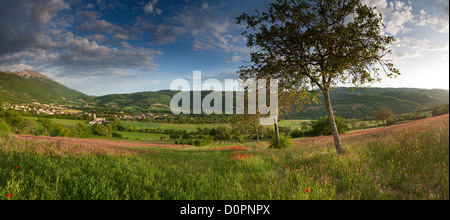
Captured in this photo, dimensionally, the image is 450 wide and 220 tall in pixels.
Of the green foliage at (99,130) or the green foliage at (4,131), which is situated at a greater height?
the green foliage at (4,131)

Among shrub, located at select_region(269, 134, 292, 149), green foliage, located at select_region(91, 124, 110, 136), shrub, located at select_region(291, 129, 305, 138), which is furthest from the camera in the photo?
green foliage, located at select_region(91, 124, 110, 136)

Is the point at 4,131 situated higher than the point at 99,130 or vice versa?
the point at 4,131

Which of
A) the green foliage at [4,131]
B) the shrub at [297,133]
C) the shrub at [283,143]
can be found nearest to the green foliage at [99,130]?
the green foliage at [4,131]

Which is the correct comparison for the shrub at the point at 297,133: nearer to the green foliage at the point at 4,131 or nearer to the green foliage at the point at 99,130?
the green foliage at the point at 4,131

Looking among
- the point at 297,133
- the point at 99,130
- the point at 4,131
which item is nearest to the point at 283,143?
the point at 4,131

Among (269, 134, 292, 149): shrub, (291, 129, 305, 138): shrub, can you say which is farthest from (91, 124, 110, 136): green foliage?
(291, 129, 305, 138): shrub

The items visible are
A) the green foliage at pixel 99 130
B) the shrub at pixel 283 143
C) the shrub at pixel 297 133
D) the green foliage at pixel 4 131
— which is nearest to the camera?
the green foliage at pixel 4 131

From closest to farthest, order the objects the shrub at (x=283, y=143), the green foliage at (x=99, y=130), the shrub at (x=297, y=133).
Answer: the shrub at (x=283, y=143), the shrub at (x=297, y=133), the green foliage at (x=99, y=130)

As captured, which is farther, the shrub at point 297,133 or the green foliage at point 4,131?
the shrub at point 297,133

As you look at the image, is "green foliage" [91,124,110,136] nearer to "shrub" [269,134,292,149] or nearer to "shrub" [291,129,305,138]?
"shrub" [269,134,292,149]

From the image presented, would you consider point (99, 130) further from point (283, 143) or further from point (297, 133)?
point (297, 133)
